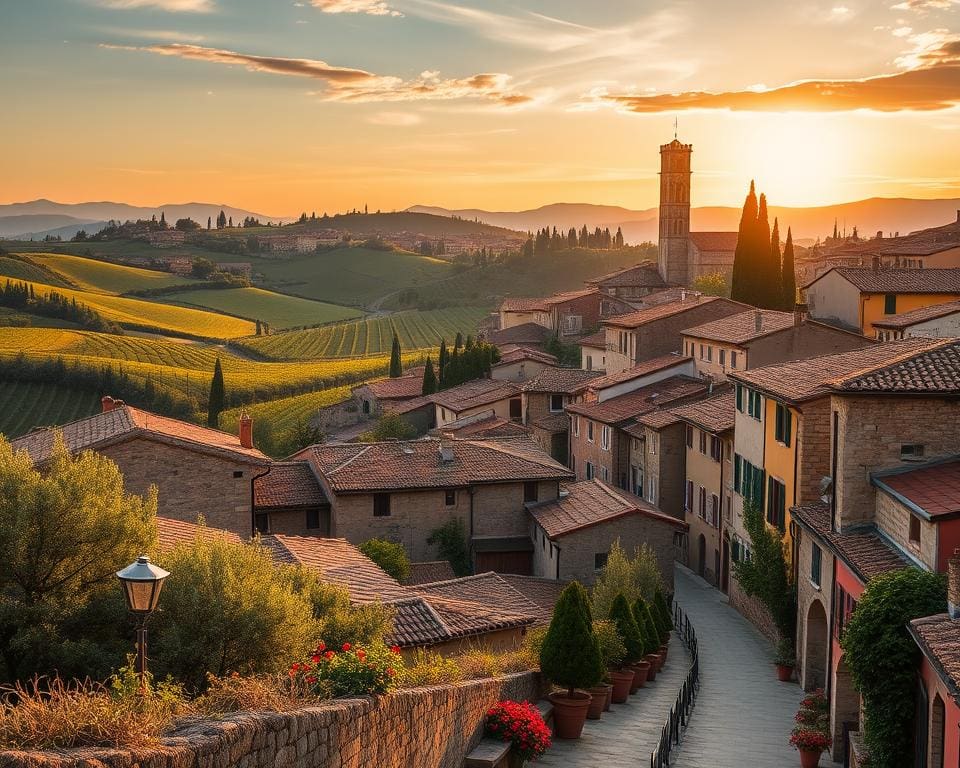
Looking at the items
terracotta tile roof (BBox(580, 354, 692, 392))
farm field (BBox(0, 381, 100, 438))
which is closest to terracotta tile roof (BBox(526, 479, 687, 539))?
terracotta tile roof (BBox(580, 354, 692, 392))

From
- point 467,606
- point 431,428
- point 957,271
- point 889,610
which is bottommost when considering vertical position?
point 431,428

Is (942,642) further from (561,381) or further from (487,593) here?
(561,381)

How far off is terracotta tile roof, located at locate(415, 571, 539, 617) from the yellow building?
31415 mm

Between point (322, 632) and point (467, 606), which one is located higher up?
point (322, 632)

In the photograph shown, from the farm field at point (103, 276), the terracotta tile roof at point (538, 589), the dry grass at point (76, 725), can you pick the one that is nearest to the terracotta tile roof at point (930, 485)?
the terracotta tile roof at point (538, 589)

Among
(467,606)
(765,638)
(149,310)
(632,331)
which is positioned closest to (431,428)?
(632,331)

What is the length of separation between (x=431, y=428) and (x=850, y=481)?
163 feet

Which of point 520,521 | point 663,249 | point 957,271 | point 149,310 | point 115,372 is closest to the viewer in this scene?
point 520,521

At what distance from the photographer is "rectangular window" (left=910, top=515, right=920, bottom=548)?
60.2 feet

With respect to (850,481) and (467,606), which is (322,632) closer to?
(467,606)

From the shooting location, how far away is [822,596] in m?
23.8

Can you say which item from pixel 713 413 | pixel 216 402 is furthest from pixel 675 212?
pixel 713 413

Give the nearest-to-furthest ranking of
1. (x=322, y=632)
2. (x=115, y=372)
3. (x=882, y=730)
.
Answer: (x=322, y=632)
(x=882, y=730)
(x=115, y=372)

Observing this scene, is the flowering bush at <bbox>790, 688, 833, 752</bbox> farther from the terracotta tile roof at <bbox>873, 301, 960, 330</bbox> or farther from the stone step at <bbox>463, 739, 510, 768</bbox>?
the terracotta tile roof at <bbox>873, 301, 960, 330</bbox>
